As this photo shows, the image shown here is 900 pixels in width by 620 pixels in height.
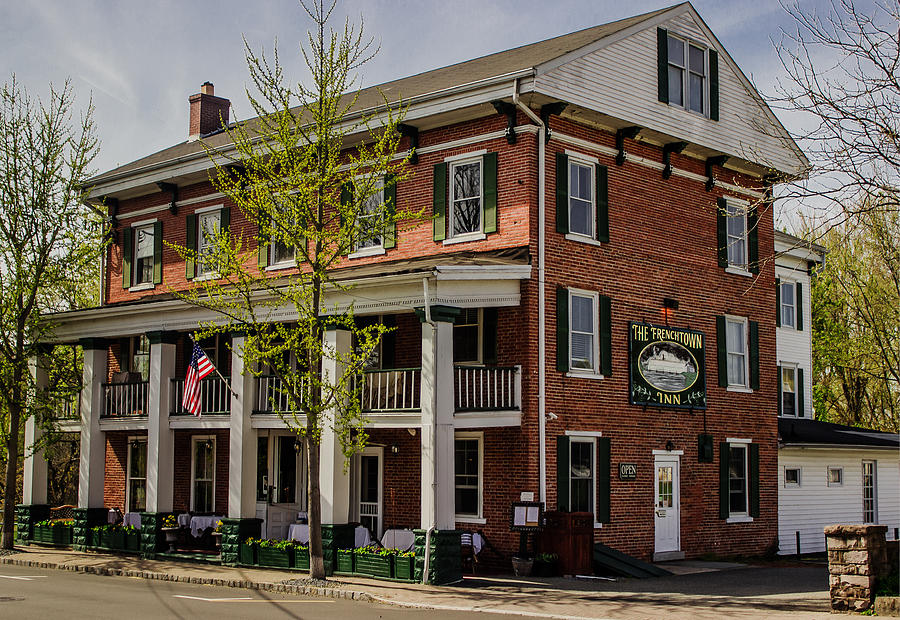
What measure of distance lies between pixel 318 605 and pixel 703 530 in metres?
10.9

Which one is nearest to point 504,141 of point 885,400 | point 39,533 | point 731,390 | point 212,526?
point 731,390

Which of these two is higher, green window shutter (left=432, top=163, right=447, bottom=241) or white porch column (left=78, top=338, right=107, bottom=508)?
green window shutter (left=432, top=163, right=447, bottom=241)

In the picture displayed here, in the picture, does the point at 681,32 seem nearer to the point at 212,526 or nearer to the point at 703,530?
the point at 703,530

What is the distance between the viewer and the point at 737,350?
2548cm

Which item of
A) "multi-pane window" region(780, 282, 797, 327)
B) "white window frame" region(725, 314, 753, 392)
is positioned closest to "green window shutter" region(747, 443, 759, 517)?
"white window frame" region(725, 314, 753, 392)

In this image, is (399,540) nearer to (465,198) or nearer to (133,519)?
(465,198)

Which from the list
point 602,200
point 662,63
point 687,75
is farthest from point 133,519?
point 687,75

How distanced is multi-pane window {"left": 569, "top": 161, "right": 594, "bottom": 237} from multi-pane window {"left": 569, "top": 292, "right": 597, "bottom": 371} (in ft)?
4.69

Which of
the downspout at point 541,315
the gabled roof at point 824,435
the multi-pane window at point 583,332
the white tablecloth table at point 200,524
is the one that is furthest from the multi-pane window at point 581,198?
the white tablecloth table at point 200,524

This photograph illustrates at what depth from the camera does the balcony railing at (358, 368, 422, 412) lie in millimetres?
19906

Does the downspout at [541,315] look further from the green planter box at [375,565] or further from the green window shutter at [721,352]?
the green window shutter at [721,352]

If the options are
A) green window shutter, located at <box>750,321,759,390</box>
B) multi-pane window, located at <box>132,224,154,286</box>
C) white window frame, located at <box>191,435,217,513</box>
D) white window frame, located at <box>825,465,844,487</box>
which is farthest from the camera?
multi-pane window, located at <box>132,224,154,286</box>

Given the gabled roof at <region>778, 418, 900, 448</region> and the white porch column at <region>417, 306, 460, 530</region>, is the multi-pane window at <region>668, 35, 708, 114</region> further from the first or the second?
the gabled roof at <region>778, 418, 900, 448</region>

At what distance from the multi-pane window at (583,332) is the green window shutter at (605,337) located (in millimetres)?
143
